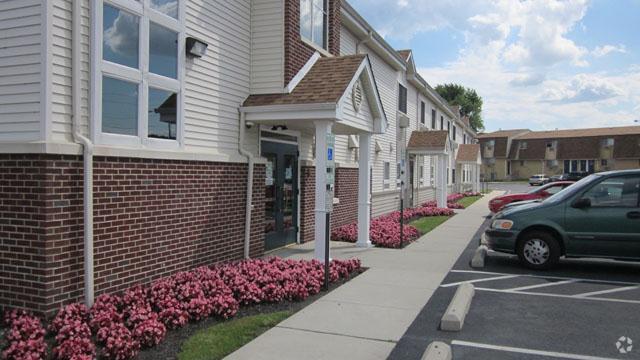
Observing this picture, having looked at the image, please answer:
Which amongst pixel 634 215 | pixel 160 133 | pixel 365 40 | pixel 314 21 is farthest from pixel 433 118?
pixel 160 133

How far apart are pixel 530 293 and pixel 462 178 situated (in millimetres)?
35260

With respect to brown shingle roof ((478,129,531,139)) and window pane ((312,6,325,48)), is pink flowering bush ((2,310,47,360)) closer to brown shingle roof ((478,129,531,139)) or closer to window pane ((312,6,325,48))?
window pane ((312,6,325,48))

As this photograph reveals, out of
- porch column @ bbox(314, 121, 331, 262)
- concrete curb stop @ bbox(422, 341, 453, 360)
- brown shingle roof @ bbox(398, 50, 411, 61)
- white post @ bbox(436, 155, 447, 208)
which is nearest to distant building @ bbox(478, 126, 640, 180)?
white post @ bbox(436, 155, 447, 208)

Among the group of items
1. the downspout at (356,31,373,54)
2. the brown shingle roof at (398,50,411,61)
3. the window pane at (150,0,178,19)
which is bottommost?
the window pane at (150,0,178,19)

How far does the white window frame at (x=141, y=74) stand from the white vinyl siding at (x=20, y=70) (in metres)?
0.57

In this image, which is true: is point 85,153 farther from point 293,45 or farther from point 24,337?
point 293,45

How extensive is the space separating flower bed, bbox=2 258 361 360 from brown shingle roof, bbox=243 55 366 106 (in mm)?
2911

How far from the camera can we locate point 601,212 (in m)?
8.34

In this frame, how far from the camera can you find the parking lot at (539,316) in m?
4.93

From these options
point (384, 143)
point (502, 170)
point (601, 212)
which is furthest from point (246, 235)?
point (502, 170)

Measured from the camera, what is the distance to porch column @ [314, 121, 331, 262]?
8.76m

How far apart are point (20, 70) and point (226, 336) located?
3.65m

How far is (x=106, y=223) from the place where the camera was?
19.6ft

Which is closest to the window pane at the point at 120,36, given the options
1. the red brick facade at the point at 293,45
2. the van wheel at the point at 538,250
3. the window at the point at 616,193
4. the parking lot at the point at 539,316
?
the red brick facade at the point at 293,45
